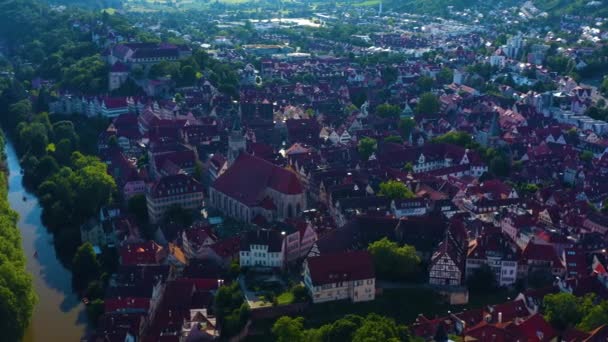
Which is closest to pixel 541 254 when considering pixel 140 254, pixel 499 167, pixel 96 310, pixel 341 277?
pixel 341 277

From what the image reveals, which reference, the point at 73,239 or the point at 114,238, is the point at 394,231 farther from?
the point at 73,239

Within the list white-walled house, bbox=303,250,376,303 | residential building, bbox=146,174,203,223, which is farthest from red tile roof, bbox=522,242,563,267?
residential building, bbox=146,174,203,223

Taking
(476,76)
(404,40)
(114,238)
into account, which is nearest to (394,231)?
(114,238)

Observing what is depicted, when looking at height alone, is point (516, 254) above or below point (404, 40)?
above

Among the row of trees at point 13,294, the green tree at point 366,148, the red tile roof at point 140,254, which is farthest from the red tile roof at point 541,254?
the row of trees at point 13,294

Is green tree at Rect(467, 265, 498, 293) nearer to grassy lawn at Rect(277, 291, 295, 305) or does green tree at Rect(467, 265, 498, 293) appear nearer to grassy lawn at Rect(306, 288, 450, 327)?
grassy lawn at Rect(306, 288, 450, 327)

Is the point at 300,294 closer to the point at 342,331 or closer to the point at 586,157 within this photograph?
the point at 342,331
